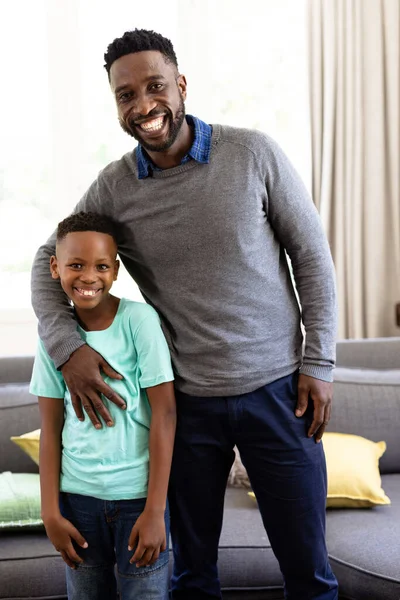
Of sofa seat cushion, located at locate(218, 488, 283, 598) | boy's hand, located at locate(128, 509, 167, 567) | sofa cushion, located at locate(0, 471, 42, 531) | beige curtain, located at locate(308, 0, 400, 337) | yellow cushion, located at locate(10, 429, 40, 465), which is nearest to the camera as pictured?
boy's hand, located at locate(128, 509, 167, 567)

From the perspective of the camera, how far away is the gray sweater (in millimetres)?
1442

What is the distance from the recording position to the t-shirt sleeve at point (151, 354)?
1433 millimetres

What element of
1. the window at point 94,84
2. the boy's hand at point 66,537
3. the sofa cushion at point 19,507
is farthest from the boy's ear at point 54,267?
the window at point 94,84

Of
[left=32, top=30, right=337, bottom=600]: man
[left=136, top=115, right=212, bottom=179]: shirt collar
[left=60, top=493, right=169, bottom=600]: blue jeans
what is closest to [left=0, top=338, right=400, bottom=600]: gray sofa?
[left=32, top=30, right=337, bottom=600]: man

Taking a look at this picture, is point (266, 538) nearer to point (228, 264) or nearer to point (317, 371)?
point (317, 371)

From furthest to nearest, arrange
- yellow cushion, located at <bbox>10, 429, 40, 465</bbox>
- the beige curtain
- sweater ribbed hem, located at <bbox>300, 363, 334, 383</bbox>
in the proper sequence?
the beige curtain < yellow cushion, located at <bbox>10, 429, 40, 465</bbox> < sweater ribbed hem, located at <bbox>300, 363, 334, 383</bbox>

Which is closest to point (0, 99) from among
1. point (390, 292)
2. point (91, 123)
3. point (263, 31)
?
point (91, 123)

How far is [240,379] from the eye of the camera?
1.46m

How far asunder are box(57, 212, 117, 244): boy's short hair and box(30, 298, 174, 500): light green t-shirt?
16cm

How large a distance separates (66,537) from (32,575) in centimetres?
60

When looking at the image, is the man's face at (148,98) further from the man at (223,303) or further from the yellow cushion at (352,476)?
the yellow cushion at (352,476)

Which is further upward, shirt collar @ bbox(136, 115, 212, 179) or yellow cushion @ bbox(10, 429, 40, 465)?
shirt collar @ bbox(136, 115, 212, 179)

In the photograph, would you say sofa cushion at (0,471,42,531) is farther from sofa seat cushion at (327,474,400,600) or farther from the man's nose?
the man's nose

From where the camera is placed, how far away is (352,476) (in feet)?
6.93
